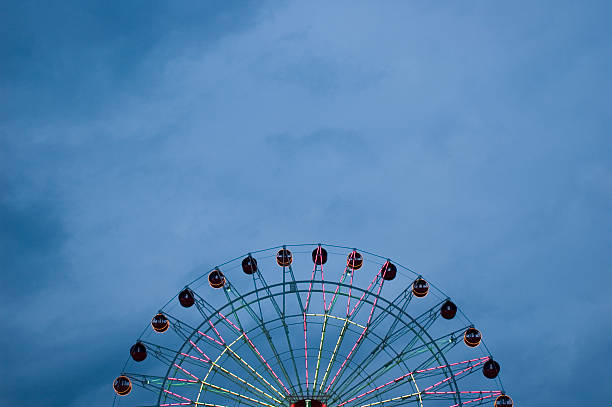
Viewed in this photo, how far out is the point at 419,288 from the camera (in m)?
29.2

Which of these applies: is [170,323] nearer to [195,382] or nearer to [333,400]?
[195,382]

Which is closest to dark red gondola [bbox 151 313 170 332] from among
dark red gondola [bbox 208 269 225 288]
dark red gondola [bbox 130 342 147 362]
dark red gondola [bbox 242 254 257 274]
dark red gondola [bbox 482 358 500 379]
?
dark red gondola [bbox 130 342 147 362]

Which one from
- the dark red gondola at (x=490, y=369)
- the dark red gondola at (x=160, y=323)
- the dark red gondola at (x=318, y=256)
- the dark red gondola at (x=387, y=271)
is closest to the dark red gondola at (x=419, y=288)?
the dark red gondola at (x=387, y=271)

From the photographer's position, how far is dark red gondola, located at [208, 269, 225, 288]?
30469mm

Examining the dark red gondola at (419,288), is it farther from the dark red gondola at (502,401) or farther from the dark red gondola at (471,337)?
the dark red gondola at (502,401)

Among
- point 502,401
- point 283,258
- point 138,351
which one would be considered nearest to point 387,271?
point 283,258

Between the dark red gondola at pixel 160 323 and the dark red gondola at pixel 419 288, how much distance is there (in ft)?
40.6

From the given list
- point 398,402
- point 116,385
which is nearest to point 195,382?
point 116,385

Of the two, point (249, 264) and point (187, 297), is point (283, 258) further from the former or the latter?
point (187, 297)

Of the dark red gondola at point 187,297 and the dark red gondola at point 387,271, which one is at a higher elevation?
the dark red gondola at point 387,271

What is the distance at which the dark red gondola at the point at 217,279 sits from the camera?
100.0ft

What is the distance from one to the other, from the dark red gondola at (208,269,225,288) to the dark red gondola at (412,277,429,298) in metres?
9.80

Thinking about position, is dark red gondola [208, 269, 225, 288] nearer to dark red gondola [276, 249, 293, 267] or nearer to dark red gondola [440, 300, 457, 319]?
dark red gondola [276, 249, 293, 267]

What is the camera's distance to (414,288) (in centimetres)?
2909
